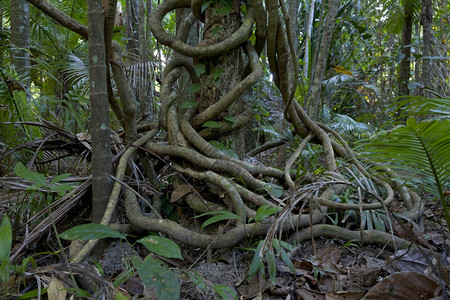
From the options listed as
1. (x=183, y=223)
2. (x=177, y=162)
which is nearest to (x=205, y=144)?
(x=177, y=162)

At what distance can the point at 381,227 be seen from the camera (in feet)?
5.55

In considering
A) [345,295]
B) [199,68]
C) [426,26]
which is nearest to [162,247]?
[345,295]

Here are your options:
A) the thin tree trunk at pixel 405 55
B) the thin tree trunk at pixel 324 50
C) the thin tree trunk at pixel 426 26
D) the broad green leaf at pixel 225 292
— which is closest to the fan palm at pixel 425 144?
the broad green leaf at pixel 225 292

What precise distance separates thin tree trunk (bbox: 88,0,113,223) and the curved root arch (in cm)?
7

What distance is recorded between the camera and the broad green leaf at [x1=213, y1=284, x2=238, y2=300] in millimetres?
1064

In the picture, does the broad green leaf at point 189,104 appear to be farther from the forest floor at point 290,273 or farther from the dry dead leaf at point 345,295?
the dry dead leaf at point 345,295

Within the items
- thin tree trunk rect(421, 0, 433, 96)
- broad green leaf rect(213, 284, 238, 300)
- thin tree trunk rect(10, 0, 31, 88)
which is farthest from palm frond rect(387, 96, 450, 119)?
thin tree trunk rect(10, 0, 31, 88)

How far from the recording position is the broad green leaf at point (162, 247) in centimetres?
104

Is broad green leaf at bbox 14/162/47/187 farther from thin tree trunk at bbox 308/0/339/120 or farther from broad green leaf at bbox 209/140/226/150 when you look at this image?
thin tree trunk at bbox 308/0/339/120

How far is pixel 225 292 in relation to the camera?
115 cm

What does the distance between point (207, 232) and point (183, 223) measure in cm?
15

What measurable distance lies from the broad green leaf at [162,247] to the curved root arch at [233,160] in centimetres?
28

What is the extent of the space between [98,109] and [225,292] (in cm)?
86

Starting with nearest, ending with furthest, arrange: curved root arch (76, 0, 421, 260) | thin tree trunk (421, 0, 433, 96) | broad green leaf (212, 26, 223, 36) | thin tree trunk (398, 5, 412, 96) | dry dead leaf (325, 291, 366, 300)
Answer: dry dead leaf (325, 291, 366, 300) → curved root arch (76, 0, 421, 260) → broad green leaf (212, 26, 223, 36) → thin tree trunk (421, 0, 433, 96) → thin tree trunk (398, 5, 412, 96)
